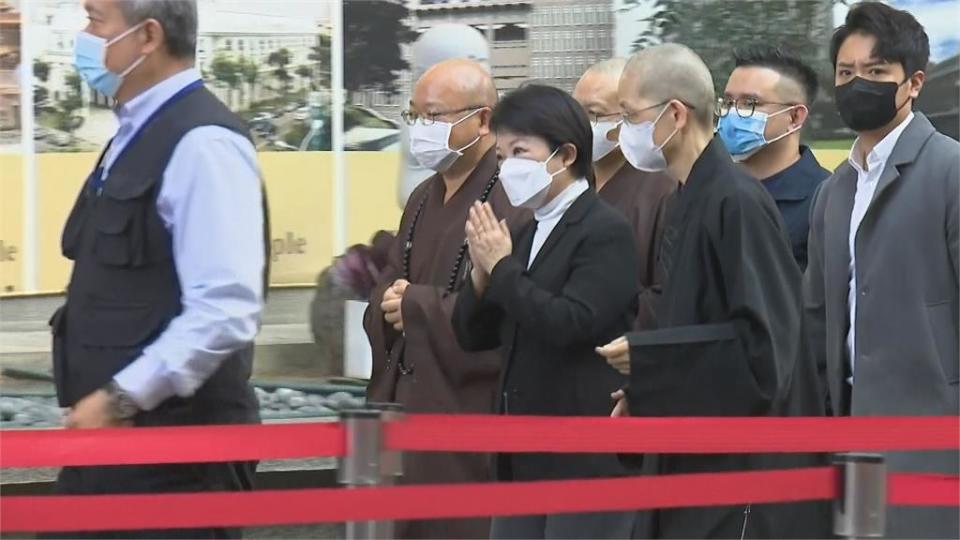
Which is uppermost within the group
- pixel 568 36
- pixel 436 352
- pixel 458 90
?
pixel 568 36

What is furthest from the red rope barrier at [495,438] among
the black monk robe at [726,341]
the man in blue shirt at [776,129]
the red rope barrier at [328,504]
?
the man in blue shirt at [776,129]

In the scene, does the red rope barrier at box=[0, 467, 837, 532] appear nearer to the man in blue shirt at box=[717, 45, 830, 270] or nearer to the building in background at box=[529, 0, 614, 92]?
the man in blue shirt at box=[717, 45, 830, 270]

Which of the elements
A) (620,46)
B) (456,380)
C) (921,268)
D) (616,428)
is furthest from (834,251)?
(620,46)

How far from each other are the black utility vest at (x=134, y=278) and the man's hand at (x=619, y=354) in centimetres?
88

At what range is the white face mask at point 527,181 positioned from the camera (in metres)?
4.47

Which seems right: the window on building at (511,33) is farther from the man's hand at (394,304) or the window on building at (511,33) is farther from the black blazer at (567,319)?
the black blazer at (567,319)

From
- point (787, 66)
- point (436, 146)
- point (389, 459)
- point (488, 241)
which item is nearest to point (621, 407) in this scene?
point (488, 241)

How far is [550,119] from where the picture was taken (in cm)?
452

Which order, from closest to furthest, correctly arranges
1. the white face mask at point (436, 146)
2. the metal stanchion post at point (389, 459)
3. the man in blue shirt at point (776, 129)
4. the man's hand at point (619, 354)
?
1. the metal stanchion post at point (389, 459)
2. the man's hand at point (619, 354)
3. the white face mask at point (436, 146)
4. the man in blue shirt at point (776, 129)

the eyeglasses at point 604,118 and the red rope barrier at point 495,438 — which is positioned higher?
the eyeglasses at point 604,118

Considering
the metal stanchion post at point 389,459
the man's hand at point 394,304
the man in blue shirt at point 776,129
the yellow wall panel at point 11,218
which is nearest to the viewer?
the metal stanchion post at point 389,459

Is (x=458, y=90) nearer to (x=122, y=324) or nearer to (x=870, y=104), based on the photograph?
(x=870, y=104)

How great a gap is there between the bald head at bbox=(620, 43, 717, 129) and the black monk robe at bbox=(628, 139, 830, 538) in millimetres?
228

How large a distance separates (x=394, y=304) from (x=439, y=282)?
0.15 meters
